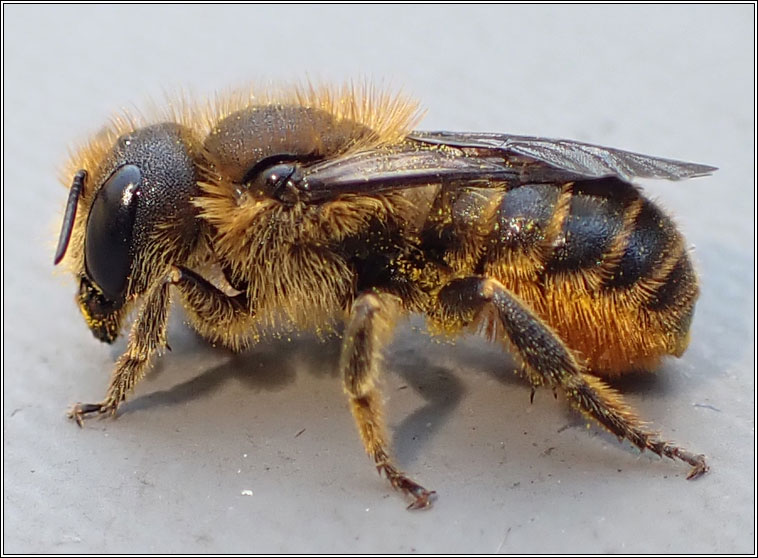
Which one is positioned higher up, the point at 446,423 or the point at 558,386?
the point at 558,386

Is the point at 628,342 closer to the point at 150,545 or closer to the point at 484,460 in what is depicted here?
A: the point at 484,460

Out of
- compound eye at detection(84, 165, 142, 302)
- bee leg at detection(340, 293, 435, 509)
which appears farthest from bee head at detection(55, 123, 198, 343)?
bee leg at detection(340, 293, 435, 509)

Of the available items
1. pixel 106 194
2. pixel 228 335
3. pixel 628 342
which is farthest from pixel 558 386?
pixel 106 194

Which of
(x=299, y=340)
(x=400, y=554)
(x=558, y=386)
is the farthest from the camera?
(x=299, y=340)

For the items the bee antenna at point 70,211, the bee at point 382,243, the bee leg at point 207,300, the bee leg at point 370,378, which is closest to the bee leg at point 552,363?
the bee at point 382,243

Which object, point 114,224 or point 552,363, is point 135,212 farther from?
point 552,363

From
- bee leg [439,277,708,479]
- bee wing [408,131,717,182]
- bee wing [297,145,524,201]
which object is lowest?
bee leg [439,277,708,479]

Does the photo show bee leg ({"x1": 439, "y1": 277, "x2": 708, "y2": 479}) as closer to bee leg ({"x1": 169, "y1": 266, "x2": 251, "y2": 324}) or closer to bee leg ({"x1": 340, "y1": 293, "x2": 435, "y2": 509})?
bee leg ({"x1": 340, "y1": 293, "x2": 435, "y2": 509})

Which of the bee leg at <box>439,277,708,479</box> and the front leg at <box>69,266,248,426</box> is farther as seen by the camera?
the front leg at <box>69,266,248,426</box>

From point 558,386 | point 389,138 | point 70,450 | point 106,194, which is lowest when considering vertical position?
point 70,450
